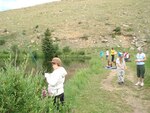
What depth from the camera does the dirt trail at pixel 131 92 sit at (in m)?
13.6

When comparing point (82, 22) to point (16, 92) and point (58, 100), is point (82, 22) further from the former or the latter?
point (16, 92)

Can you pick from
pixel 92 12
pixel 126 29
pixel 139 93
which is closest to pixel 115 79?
pixel 139 93

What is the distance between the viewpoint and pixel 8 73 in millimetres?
8711

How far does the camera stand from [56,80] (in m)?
10.3

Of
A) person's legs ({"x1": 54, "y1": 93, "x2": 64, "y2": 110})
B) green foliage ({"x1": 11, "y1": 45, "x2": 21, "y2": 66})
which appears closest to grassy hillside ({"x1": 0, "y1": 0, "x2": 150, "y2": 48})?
green foliage ({"x1": 11, "y1": 45, "x2": 21, "y2": 66})

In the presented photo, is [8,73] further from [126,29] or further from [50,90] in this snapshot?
[126,29]

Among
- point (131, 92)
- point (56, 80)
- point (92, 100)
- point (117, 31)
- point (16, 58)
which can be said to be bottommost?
point (117, 31)

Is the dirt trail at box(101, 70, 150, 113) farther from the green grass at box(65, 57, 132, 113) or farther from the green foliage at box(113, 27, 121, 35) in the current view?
the green foliage at box(113, 27, 121, 35)

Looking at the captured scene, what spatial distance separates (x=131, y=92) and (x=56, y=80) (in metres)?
6.91

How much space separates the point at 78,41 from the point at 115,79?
158 ft

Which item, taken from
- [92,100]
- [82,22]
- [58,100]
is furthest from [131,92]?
[82,22]

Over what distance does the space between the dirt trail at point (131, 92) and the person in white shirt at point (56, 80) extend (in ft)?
11.4

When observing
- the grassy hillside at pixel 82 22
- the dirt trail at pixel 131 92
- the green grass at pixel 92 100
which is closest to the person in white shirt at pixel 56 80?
the green grass at pixel 92 100

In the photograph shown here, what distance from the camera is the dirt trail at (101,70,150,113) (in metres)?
13.6
